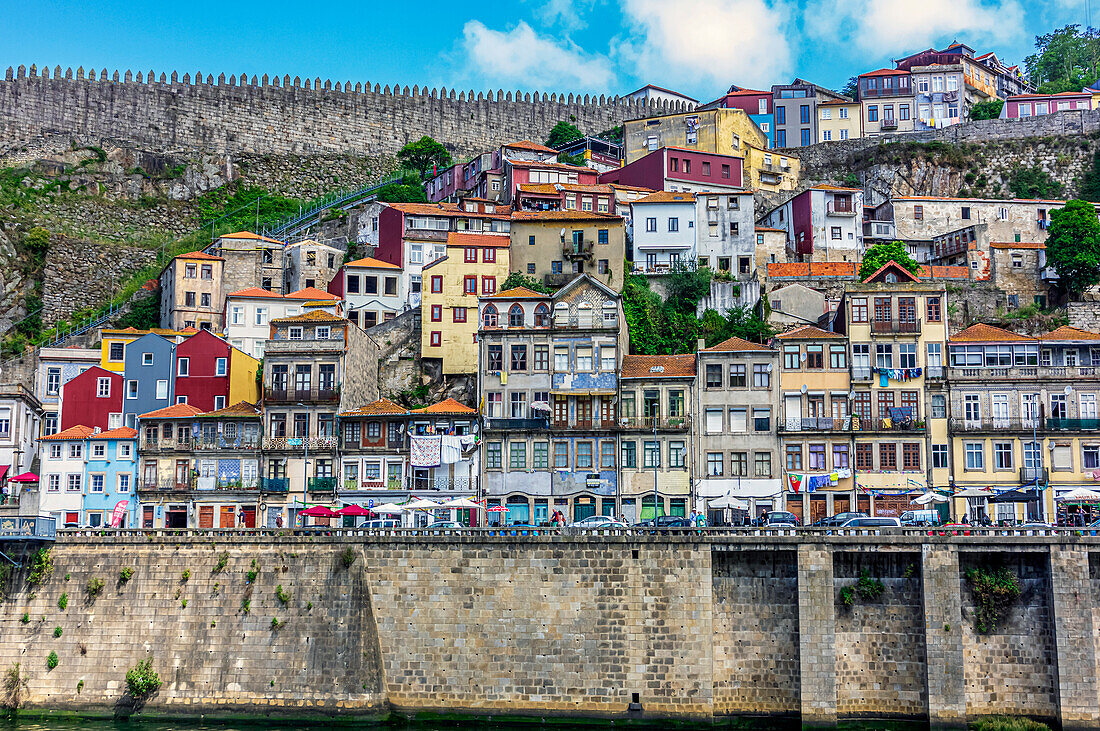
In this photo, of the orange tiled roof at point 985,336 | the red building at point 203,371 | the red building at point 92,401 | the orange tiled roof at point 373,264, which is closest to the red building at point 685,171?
the orange tiled roof at point 373,264

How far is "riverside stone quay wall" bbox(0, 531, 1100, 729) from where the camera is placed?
44656 millimetres

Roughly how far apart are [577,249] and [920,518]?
30.2 m

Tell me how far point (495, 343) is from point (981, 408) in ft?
78.6

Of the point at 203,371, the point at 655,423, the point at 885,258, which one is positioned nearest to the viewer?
the point at 655,423

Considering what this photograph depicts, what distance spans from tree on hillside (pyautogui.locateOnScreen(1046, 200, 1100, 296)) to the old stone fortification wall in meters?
52.5

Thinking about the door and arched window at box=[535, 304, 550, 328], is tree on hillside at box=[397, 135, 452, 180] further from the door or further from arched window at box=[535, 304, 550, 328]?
the door

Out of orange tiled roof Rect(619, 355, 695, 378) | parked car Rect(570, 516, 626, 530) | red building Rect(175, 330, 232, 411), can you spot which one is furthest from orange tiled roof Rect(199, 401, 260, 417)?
parked car Rect(570, 516, 626, 530)

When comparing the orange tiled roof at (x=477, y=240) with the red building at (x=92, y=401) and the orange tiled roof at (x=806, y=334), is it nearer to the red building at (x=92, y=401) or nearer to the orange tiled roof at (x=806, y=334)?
the orange tiled roof at (x=806, y=334)

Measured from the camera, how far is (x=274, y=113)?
4306 inches

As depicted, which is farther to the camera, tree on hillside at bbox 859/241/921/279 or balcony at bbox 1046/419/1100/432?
tree on hillside at bbox 859/241/921/279

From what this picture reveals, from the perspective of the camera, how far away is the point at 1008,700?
44.5 meters

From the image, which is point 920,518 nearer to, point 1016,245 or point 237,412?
point 237,412

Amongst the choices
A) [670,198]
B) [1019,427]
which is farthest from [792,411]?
[670,198]

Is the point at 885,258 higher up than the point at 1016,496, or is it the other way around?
the point at 885,258
